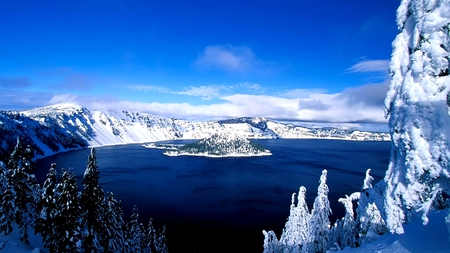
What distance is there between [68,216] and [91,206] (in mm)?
2509

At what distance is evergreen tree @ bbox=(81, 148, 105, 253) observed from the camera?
27797 millimetres

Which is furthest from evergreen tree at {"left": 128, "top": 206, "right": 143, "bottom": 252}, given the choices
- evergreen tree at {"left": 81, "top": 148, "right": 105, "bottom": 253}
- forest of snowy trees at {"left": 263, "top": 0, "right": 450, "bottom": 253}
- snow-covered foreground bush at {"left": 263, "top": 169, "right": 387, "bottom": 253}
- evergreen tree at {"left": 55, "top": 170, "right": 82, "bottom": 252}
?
forest of snowy trees at {"left": 263, "top": 0, "right": 450, "bottom": 253}

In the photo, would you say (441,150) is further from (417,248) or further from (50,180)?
(50,180)

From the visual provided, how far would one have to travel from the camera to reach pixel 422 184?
8.60 metres

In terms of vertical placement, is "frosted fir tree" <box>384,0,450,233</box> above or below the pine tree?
above

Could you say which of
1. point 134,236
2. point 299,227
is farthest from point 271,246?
point 134,236

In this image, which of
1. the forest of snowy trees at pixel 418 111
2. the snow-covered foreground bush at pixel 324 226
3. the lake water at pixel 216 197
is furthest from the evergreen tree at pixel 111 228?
the lake water at pixel 216 197

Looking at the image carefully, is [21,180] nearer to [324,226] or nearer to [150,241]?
[150,241]

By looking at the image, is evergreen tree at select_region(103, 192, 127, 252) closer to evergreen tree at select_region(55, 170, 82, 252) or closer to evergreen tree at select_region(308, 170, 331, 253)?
evergreen tree at select_region(55, 170, 82, 252)

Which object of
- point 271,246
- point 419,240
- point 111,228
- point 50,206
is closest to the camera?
point 419,240

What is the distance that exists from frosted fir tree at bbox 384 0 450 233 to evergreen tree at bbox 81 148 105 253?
26997mm

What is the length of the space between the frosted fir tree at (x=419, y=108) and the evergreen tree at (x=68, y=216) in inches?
1063

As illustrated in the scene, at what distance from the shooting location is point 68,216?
2595 cm

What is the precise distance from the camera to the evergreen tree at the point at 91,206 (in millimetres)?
27797
